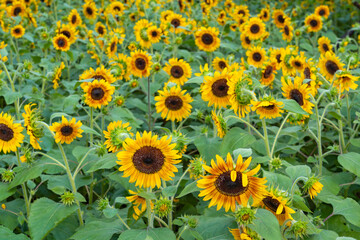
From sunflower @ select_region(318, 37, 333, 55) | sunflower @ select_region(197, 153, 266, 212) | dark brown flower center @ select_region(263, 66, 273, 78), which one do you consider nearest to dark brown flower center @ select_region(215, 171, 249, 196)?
sunflower @ select_region(197, 153, 266, 212)

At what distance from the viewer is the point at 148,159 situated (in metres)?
1.50

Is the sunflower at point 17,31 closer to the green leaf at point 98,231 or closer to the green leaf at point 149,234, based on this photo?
the green leaf at point 98,231

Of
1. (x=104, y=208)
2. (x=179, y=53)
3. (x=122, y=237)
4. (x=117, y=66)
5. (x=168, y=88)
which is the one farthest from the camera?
(x=179, y=53)

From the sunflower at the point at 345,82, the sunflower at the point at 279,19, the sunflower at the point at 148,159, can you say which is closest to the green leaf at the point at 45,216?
the sunflower at the point at 148,159

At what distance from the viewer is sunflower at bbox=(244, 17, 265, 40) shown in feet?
13.7

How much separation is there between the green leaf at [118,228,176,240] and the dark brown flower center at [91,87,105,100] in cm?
102

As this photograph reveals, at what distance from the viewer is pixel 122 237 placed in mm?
1514

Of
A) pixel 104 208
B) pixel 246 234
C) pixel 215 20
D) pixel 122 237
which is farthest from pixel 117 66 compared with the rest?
pixel 215 20

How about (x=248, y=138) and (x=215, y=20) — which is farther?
(x=215, y=20)

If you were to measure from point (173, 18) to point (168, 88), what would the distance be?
76.0 inches

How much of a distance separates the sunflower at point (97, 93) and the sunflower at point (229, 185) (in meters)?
1.13

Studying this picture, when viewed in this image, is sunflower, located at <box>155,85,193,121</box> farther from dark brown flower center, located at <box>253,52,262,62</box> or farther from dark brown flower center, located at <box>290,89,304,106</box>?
dark brown flower center, located at <box>253,52,262,62</box>

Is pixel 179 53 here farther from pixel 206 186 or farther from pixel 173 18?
pixel 206 186

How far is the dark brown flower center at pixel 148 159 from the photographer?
1496 millimetres
